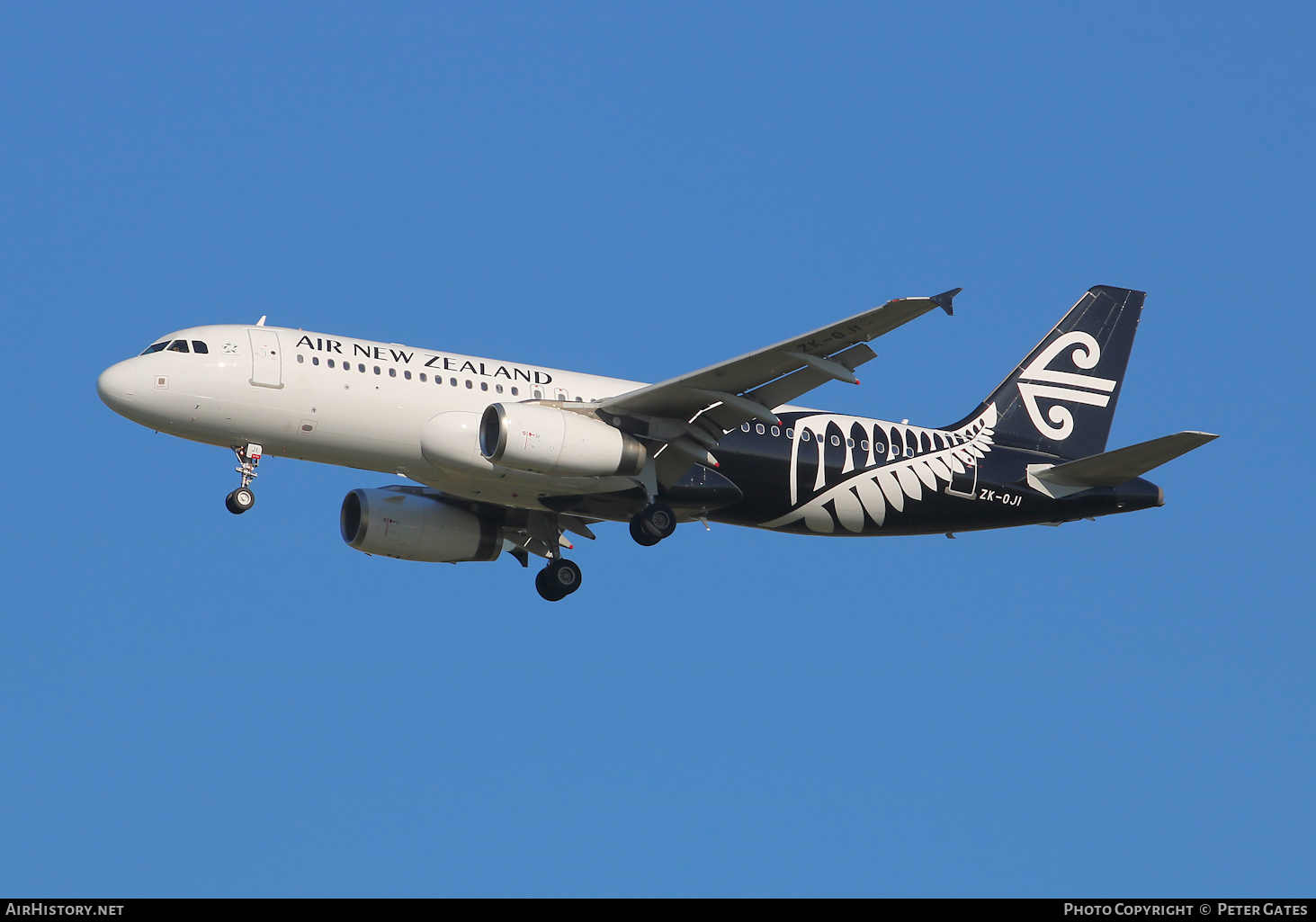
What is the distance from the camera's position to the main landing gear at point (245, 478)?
3100 cm

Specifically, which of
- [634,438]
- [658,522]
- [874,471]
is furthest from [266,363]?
[874,471]

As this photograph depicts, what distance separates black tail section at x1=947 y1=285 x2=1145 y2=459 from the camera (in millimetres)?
37938

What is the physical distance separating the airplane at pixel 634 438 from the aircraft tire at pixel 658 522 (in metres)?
0.05

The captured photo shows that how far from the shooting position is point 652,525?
32.9 m

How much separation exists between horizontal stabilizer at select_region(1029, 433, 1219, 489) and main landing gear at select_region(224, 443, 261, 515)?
61.4 feet

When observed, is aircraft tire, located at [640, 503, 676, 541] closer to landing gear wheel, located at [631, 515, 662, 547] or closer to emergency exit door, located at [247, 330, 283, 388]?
landing gear wheel, located at [631, 515, 662, 547]

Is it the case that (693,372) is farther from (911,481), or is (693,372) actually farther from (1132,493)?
(1132,493)

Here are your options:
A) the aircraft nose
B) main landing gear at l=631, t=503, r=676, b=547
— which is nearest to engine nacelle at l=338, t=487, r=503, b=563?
main landing gear at l=631, t=503, r=676, b=547

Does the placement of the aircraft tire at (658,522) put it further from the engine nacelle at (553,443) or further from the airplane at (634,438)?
the engine nacelle at (553,443)

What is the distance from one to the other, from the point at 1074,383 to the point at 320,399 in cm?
1984

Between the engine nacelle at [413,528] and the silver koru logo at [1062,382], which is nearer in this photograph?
the engine nacelle at [413,528]

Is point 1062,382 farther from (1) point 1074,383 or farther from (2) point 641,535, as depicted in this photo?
(2) point 641,535

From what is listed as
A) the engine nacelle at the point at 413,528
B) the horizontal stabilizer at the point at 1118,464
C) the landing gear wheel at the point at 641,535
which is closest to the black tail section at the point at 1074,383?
the horizontal stabilizer at the point at 1118,464
